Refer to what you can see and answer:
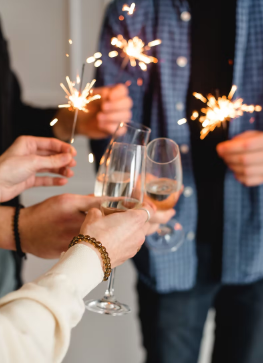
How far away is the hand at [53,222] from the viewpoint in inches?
37.0

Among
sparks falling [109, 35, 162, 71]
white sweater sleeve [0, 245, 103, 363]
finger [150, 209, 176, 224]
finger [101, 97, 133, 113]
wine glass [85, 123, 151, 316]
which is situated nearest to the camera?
white sweater sleeve [0, 245, 103, 363]

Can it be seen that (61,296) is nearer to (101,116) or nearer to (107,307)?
(107,307)

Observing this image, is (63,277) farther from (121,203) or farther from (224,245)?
(224,245)

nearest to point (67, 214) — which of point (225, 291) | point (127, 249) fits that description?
point (127, 249)

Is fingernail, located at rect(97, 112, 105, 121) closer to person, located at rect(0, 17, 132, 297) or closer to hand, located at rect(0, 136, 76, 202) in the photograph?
person, located at rect(0, 17, 132, 297)

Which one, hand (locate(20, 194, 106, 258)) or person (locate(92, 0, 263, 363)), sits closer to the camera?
hand (locate(20, 194, 106, 258))

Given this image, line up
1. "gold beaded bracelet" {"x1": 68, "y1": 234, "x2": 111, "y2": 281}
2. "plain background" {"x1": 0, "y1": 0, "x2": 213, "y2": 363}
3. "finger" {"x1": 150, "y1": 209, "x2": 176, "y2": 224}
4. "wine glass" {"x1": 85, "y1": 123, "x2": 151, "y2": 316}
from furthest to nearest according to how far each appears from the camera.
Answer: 1. "plain background" {"x1": 0, "y1": 0, "x2": 213, "y2": 363}
2. "finger" {"x1": 150, "y1": 209, "x2": 176, "y2": 224}
3. "wine glass" {"x1": 85, "y1": 123, "x2": 151, "y2": 316}
4. "gold beaded bracelet" {"x1": 68, "y1": 234, "x2": 111, "y2": 281}

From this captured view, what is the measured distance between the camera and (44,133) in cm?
155

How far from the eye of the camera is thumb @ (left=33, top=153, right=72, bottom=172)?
3.25 feet

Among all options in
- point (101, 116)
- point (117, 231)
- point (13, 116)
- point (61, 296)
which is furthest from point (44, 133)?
point (61, 296)

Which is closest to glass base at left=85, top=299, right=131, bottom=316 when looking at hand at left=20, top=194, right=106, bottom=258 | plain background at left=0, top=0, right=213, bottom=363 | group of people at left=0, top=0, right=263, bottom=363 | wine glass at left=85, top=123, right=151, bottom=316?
wine glass at left=85, top=123, right=151, bottom=316

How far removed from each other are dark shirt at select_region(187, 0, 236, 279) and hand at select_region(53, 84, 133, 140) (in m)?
0.26

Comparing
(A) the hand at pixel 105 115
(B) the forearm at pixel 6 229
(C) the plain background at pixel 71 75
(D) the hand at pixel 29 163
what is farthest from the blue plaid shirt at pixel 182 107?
(C) the plain background at pixel 71 75

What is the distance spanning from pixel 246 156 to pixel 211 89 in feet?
1.05
